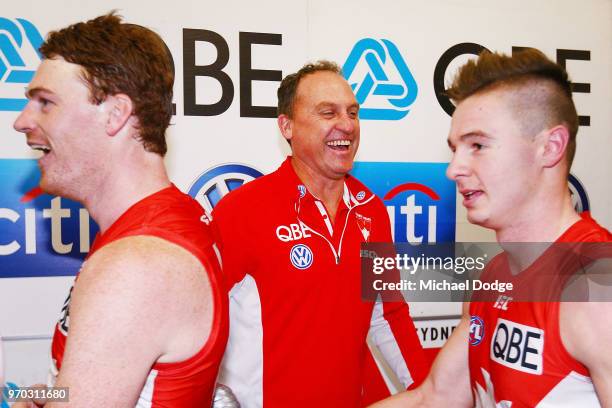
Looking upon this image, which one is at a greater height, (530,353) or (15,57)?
(15,57)

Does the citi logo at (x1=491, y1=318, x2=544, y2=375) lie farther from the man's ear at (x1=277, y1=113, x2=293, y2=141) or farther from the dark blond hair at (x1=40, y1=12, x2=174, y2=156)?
the man's ear at (x1=277, y1=113, x2=293, y2=141)

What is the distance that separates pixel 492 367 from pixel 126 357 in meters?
0.76

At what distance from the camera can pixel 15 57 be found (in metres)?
2.43

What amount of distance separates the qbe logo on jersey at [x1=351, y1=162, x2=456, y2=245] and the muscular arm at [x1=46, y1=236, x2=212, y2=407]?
1.91 m

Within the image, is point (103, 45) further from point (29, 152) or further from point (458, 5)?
point (458, 5)

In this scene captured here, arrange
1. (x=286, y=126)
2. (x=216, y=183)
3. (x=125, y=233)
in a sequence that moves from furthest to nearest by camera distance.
Answer: (x=216, y=183)
(x=286, y=126)
(x=125, y=233)

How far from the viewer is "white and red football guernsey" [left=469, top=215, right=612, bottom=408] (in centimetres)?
109

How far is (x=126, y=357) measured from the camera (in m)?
0.95

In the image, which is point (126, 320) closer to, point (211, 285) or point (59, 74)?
point (211, 285)

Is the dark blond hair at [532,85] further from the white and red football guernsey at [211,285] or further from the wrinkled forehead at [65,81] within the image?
the wrinkled forehead at [65,81]

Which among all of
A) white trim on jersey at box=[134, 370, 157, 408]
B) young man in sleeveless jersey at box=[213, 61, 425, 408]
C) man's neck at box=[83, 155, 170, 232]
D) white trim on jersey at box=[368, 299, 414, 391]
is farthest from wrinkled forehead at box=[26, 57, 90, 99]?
white trim on jersey at box=[368, 299, 414, 391]

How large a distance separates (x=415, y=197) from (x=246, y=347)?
4.30ft

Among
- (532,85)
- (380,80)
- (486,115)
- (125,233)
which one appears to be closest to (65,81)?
(125,233)

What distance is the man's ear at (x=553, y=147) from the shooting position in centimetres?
126
